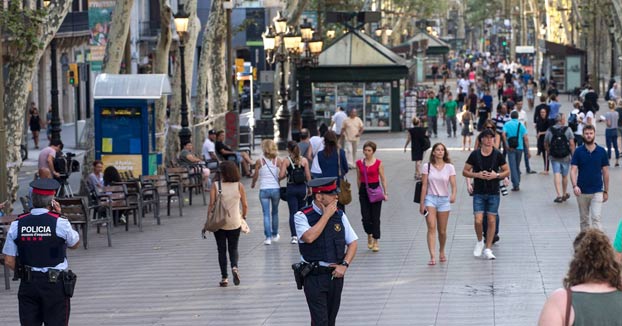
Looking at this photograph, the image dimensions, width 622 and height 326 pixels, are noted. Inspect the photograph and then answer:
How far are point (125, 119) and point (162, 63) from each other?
623 cm

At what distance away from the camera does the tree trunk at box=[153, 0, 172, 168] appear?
30.3 m

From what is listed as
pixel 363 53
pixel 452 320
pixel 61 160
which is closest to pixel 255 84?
pixel 363 53

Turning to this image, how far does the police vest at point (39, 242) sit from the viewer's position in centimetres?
1034

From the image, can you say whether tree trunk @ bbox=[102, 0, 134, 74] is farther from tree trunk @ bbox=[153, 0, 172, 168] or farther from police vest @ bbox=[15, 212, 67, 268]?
police vest @ bbox=[15, 212, 67, 268]

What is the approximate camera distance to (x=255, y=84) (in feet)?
262

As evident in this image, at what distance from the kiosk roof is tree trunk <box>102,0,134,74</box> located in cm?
155

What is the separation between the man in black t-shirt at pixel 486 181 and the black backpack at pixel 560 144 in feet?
19.4

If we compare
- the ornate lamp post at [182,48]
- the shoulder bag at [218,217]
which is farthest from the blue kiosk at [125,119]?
the shoulder bag at [218,217]

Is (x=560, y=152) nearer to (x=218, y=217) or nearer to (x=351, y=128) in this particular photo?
(x=218, y=217)

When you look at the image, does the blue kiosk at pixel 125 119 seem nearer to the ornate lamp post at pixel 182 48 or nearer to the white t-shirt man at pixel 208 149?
the white t-shirt man at pixel 208 149

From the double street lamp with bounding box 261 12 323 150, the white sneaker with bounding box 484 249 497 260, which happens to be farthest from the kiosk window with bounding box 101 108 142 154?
the double street lamp with bounding box 261 12 323 150

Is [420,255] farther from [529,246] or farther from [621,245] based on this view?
[621,245]

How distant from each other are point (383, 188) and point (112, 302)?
4.58 metres

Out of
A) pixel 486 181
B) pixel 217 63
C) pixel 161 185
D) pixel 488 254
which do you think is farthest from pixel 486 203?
pixel 217 63
